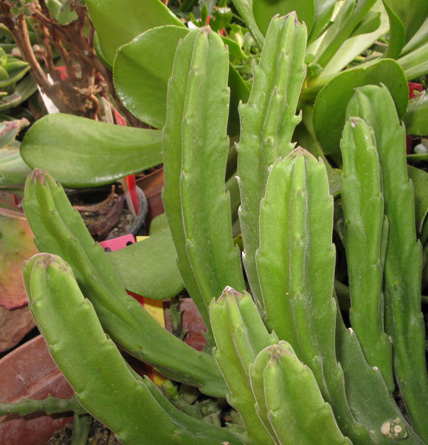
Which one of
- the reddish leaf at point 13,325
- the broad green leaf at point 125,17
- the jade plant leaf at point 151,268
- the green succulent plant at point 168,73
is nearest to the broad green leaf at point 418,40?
the green succulent plant at point 168,73

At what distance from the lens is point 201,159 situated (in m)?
0.59

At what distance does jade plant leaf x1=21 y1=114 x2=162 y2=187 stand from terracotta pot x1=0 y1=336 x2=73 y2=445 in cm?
30

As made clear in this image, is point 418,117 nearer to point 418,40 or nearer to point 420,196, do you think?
point 420,196

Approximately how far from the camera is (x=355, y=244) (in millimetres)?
596

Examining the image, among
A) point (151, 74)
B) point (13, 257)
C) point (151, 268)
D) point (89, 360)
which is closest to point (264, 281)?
point (89, 360)

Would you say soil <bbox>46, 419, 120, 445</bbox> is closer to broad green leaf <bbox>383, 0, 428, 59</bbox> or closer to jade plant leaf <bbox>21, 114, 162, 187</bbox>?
jade plant leaf <bbox>21, 114, 162, 187</bbox>

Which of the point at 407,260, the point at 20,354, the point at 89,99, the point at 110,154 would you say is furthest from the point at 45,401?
the point at 89,99

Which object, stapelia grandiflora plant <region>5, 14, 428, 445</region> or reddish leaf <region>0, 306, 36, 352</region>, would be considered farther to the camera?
reddish leaf <region>0, 306, 36, 352</region>

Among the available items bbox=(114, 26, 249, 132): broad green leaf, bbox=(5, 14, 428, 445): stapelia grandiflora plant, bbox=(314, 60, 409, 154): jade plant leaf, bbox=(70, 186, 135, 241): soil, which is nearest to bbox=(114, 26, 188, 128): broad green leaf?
bbox=(114, 26, 249, 132): broad green leaf

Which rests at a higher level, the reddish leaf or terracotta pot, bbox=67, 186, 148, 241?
terracotta pot, bbox=67, 186, 148, 241

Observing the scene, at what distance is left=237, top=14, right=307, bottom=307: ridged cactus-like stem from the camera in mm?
545

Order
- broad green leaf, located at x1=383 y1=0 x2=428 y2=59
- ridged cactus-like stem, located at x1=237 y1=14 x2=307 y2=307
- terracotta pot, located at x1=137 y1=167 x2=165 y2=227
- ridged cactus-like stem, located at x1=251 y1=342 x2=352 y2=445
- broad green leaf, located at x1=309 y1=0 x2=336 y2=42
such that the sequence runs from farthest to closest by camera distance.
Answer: terracotta pot, located at x1=137 y1=167 x2=165 y2=227 → broad green leaf, located at x1=309 y1=0 x2=336 y2=42 → broad green leaf, located at x1=383 y1=0 x2=428 y2=59 → ridged cactus-like stem, located at x1=237 y1=14 x2=307 y2=307 → ridged cactus-like stem, located at x1=251 y1=342 x2=352 y2=445

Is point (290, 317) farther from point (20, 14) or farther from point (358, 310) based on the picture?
point (20, 14)

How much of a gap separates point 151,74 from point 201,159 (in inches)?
10.1
